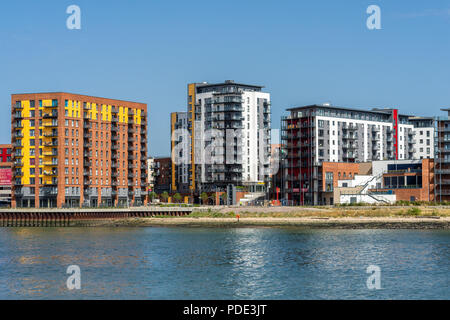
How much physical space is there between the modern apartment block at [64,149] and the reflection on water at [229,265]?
59.9m

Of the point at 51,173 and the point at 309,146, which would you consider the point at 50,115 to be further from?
the point at 309,146

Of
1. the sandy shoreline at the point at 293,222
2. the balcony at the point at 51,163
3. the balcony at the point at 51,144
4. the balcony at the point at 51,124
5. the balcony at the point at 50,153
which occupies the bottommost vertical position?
the sandy shoreline at the point at 293,222

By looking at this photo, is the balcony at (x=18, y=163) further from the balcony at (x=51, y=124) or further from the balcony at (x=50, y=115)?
the balcony at (x=50, y=115)

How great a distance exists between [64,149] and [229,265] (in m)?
108

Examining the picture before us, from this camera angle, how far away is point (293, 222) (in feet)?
431

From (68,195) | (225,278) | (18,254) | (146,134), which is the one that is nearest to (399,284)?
(225,278)

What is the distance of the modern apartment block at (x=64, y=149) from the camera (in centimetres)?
16762

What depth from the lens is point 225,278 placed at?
60.2 m

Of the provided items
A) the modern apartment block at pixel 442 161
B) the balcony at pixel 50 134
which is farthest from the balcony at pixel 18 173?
the modern apartment block at pixel 442 161

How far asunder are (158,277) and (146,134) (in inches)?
5198

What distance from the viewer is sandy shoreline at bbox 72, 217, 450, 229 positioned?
4707 inches

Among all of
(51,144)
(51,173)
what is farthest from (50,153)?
(51,173)
